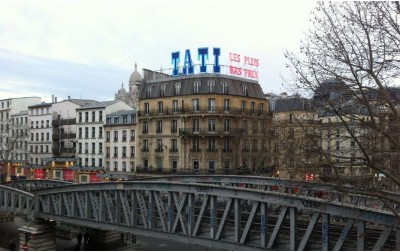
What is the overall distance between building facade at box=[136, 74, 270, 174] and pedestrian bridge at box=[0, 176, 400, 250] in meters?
21.9

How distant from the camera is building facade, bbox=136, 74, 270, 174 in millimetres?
51875

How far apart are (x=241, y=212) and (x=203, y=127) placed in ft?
97.1

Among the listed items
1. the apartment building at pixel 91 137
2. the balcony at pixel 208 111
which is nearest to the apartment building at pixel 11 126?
the apartment building at pixel 91 137

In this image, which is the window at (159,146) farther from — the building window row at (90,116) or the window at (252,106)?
the window at (252,106)

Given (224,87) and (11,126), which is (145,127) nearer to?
(224,87)

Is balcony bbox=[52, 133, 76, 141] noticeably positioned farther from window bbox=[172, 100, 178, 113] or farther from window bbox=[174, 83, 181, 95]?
window bbox=[174, 83, 181, 95]

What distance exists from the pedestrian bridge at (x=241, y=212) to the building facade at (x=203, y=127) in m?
21.9

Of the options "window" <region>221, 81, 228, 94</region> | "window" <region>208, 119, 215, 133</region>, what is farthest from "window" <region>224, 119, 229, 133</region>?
"window" <region>221, 81, 228, 94</region>

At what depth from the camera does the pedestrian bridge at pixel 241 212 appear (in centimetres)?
1417

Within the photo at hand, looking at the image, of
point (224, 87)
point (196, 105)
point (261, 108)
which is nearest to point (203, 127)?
point (196, 105)

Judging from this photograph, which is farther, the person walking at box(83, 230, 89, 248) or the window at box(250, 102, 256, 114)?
the window at box(250, 102, 256, 114)

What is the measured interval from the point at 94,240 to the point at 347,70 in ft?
88.9

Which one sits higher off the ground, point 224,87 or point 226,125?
point 224,87

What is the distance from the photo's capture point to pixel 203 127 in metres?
51.8
